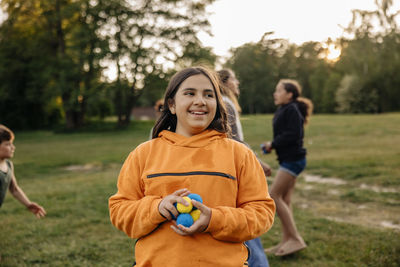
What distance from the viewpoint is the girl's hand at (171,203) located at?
5.45 ft

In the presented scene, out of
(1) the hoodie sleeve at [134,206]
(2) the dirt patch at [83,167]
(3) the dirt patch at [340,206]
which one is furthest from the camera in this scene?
(2) the dirt patch at [83,167]

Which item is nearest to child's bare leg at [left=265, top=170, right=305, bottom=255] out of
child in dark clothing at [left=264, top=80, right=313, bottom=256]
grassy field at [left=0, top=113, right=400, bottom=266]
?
child in dark clothing at [left=264, top=80, right=313, bottom=256]

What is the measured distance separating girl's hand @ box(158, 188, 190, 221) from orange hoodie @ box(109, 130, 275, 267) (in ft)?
0.14

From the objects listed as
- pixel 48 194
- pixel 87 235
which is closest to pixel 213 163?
pixel 87 235

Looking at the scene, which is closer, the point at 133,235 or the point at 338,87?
the point at 133,235

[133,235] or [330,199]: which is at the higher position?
[133,235]

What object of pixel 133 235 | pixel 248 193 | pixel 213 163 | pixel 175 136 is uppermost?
pixel 175 136

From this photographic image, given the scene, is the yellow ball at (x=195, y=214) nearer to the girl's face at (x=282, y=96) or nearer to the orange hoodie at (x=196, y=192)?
the orange hoodie at (x=196, y=192)

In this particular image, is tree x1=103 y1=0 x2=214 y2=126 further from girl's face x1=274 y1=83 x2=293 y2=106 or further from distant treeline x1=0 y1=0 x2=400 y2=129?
girl's face x1=274 y1=83 x2=293 y2=106

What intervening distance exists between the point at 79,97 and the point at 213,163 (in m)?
29.7

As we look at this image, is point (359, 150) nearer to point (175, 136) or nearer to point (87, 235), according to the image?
point (87, 235)

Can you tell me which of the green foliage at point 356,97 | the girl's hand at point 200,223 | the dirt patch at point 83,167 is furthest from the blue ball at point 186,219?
the green foliage at point 356,97

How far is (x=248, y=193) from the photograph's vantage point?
6.17 feet

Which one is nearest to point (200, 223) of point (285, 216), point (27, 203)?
point (285, 216)
